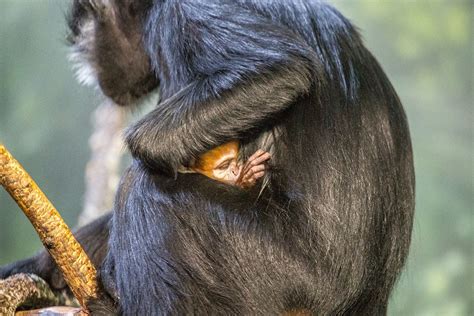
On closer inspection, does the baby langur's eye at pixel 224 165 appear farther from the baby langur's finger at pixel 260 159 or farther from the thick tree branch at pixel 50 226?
the thick tree branch at pixel 50 226

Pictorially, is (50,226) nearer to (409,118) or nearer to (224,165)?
(224,165)

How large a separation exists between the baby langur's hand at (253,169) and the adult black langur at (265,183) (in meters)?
0.03

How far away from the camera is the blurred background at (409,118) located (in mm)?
6344

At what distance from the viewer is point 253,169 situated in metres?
2.68

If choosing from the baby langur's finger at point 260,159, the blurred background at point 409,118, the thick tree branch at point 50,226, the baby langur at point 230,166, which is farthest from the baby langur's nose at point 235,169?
the blurred background at point 409,118

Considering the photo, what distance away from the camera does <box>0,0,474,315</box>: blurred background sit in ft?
20.8

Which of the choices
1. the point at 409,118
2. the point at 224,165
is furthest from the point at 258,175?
the point at 409,118

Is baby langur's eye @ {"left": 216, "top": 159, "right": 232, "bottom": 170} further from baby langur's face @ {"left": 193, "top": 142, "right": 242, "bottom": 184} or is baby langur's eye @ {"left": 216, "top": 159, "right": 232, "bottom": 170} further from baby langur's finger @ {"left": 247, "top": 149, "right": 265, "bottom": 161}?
baby langur's finger @ {"left": 247, "top": 149, "right": 265, "bottom": 161}

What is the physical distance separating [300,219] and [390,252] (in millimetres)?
435

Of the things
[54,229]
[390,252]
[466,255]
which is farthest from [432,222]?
[54,229]

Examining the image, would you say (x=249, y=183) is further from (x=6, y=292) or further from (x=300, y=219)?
(x=6, y=292)

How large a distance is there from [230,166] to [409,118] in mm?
4127

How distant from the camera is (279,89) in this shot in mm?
2605

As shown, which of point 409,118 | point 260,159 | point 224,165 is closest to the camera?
point 260,159
